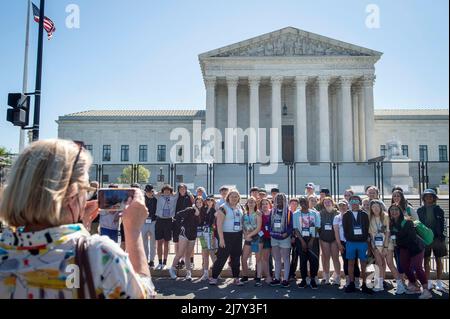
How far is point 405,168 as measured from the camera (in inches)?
1265

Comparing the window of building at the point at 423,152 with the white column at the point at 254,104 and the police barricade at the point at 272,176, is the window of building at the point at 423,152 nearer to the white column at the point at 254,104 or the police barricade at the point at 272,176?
the white column at the point at 254,104

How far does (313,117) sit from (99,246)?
1831 inches

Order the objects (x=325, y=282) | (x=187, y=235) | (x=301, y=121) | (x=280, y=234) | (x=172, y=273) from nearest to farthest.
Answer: (x=280, y=234) < (x=325, y=282) < (x=172, y=273) < (x=187, y=235) < (x=301, y=121)

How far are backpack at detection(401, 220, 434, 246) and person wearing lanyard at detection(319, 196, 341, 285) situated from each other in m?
1.63

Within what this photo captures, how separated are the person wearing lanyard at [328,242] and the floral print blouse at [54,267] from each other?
7.77m

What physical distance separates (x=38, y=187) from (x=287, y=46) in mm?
44143

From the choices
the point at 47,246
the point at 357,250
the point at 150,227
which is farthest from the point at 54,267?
the point at 150,227

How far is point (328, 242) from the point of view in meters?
8.80

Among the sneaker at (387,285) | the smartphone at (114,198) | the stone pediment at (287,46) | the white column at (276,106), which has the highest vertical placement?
the stone pediment at (287,46)

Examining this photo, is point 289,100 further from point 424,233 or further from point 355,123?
point 424,233

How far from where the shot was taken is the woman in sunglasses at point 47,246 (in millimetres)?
1597

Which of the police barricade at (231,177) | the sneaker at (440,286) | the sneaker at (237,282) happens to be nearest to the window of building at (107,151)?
the police barricade at (231,177)
